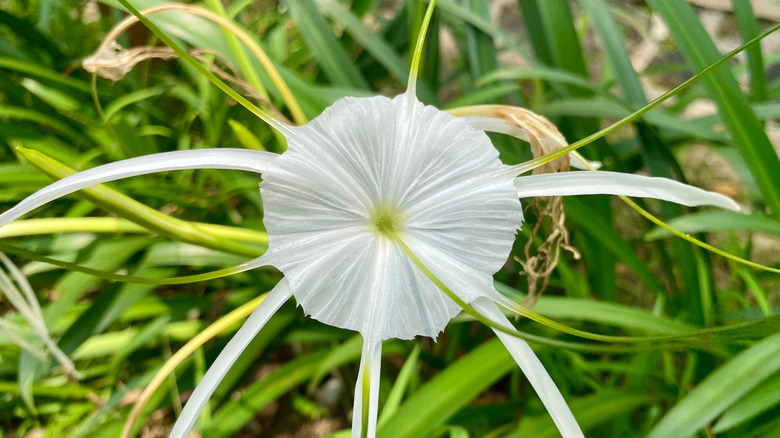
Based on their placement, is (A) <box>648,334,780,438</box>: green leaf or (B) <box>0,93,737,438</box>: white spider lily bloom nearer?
(B) <box>0,93,737,438</box>: white spider lily bloom

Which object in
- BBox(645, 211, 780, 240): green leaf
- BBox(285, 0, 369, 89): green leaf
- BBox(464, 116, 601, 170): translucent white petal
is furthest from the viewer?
BBox(285, 0, 369, 89): green leaf

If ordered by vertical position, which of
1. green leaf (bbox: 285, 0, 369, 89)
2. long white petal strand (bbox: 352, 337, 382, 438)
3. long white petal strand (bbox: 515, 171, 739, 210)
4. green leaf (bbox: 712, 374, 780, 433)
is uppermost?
green leaf (bbox: 285, 0, 369, 89)

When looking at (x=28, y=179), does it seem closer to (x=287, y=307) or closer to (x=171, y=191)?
(x=171, y=191)

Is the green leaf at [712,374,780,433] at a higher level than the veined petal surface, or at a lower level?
lower

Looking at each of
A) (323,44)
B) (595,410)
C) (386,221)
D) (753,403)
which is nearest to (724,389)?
(753,403)

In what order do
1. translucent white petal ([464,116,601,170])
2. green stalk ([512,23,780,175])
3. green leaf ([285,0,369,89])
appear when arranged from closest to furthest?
1. green stalk ([512,23,780,175])
2. translucent white petal ([464,116,601,170])
3. green leaf ([285,0,369,89])

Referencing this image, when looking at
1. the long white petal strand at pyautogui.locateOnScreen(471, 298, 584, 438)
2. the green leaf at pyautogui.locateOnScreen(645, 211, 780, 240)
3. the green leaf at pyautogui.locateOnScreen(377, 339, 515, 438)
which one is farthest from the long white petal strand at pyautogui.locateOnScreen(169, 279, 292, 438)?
the green leaf at pyautogui.locateOnScreen(645, 211, 780, 240)

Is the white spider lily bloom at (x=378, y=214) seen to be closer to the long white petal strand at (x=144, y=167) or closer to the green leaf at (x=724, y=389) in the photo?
the long white petal strand at (x=144, y=167)

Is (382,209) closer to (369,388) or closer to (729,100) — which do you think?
(369,388)

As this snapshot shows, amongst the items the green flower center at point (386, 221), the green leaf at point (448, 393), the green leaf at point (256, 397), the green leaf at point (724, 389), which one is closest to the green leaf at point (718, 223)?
the green leaf at point (724, 389)

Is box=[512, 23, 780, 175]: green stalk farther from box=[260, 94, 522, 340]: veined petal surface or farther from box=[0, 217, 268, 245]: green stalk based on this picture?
box=[0, 217, 268, 245]: green stalk
